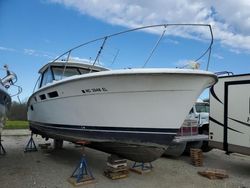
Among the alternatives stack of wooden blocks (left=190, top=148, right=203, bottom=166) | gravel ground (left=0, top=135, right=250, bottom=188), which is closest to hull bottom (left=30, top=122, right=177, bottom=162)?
gravel ground (left=0, top=135, right=250, bottom=188)

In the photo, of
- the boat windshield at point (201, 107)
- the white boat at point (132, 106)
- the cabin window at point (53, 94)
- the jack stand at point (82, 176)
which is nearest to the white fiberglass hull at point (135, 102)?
the white boat at point (132, 106)

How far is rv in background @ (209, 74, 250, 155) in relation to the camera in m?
8.19

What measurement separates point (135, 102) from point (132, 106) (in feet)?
0.34

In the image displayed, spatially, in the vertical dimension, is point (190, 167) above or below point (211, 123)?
below

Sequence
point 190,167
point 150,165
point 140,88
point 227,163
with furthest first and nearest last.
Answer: point 227,163
point 190,167
point 150,165
point 140,88

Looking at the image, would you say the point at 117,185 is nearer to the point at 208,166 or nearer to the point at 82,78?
the point at 82,78

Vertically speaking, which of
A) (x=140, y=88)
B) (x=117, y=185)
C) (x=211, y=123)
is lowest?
(x=117, y=185)

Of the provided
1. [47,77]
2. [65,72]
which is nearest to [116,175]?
[65,72]

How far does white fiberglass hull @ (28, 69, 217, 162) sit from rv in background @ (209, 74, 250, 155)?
7.02 feet

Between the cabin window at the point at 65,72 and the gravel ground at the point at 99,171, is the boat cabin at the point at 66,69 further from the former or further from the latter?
the gravel ground at the point at 99,171

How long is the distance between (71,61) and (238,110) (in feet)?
16.1

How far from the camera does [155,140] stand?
634 centimetres

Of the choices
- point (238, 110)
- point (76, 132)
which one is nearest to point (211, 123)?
point (238, 110)

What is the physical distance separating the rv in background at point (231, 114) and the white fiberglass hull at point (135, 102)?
2141mm
